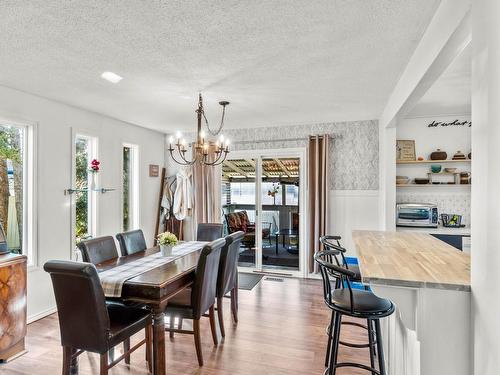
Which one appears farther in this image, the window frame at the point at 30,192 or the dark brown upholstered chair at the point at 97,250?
the window frame at the point at 30,192

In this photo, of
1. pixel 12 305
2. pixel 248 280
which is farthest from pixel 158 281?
pixel 248 280

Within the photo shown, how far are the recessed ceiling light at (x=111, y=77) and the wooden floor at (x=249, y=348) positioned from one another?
2.46 m

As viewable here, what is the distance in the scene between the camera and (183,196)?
5.45 m

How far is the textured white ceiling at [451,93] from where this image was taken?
2.58 meters

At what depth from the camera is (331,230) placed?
4.85 m

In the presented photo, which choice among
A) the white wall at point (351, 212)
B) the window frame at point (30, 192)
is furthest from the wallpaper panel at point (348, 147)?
the window frame at point (30, 192)

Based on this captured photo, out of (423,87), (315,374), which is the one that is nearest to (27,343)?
(315,374)

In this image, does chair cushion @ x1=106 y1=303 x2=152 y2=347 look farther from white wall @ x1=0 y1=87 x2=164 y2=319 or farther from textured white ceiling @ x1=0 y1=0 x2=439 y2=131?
textured white ceiling @ x1=0 y1=0 x2=439 y2=131

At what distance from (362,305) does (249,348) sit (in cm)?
136

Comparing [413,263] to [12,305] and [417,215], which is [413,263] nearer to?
[417,215]

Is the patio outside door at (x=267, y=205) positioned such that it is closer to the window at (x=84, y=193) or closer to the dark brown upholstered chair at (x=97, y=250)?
the window at (x=84, y=193)

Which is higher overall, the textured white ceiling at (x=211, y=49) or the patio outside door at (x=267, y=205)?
the textured white ceiling at (x=211, y=49)

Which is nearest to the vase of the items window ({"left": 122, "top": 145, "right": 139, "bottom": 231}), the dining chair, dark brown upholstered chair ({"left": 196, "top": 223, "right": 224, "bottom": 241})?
the dining chair

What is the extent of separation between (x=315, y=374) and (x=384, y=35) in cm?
253
